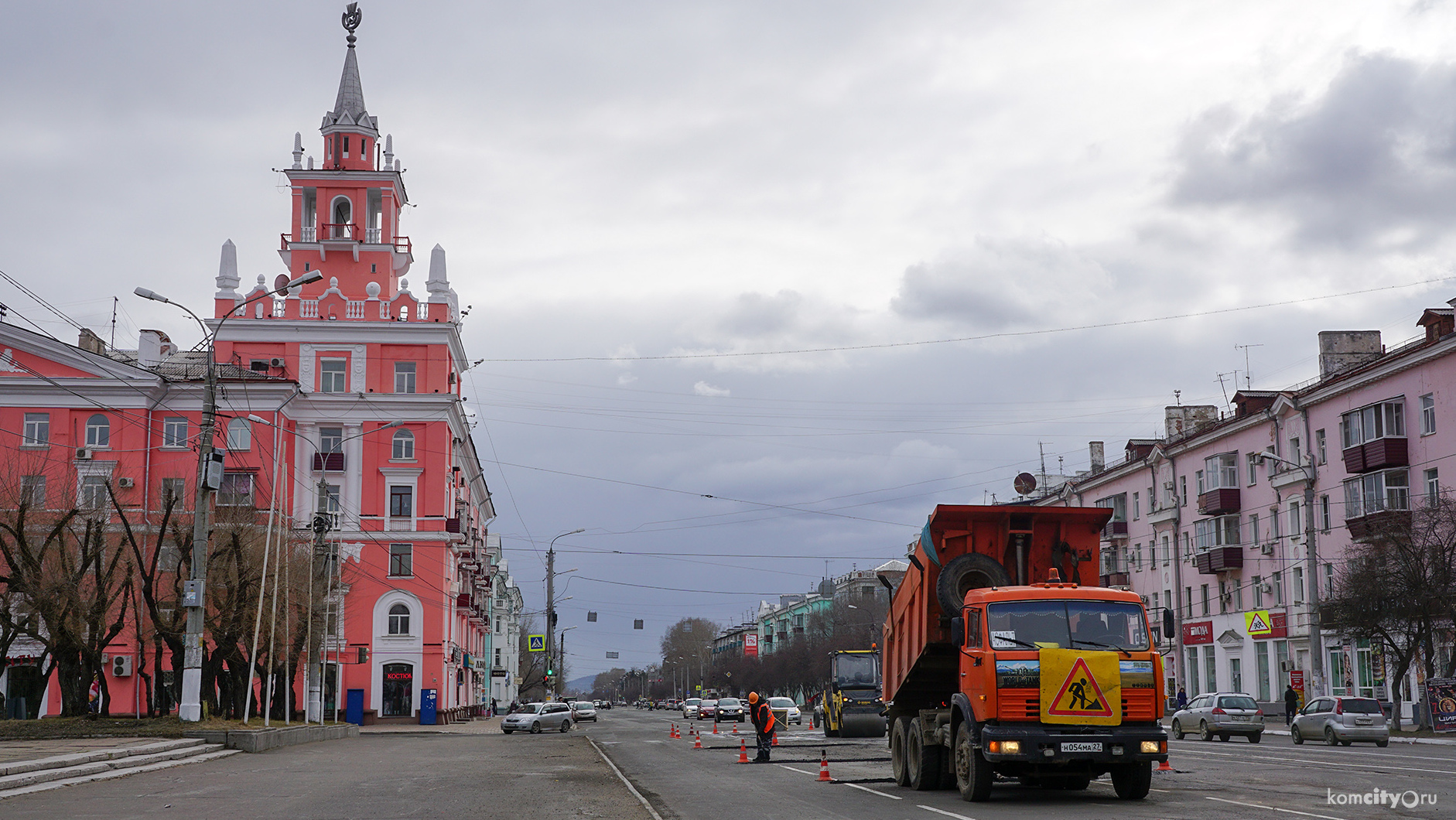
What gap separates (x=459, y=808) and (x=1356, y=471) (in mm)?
43735

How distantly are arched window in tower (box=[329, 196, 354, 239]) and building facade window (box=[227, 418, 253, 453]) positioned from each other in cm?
1110

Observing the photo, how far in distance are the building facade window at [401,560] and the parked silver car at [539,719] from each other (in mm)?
9046

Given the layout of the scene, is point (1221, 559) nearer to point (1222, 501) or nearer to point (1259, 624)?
point (1222, 501)

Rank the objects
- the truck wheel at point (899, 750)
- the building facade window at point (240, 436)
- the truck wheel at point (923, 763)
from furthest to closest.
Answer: the building facade window at point (240, 436)
the truck wheel at point (899, 750)
the truck wheel at point (923, 763)

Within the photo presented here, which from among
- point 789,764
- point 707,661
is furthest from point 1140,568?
point 707,661

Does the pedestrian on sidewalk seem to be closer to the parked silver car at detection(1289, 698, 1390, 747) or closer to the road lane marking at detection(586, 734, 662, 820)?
the road lane marking at detection(586, 734, 662, 820)

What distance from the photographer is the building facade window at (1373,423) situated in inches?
1934

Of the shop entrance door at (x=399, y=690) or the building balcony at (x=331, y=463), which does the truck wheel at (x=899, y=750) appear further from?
the building balcony at (x=331, y=463)

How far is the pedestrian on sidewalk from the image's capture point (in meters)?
26.8

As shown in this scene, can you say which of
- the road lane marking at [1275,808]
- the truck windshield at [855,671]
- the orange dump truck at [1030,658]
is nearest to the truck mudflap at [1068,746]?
the orange dump truck at [1030,658]

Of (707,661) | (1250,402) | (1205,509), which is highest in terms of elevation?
(1250,402)

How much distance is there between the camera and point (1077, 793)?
18422 mm

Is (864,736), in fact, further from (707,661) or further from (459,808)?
(707,661)

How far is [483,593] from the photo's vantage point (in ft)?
307
